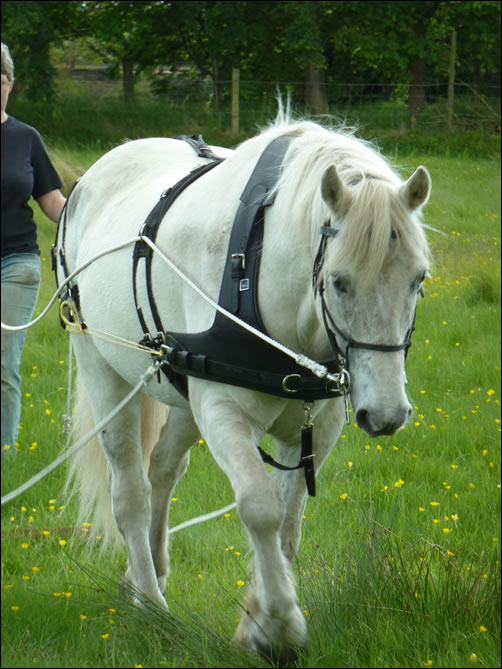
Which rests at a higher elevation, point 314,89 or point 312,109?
point 314,89

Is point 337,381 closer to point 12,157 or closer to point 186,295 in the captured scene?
point 186,295

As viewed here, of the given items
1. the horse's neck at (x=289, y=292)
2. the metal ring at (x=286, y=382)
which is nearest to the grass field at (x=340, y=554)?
the metal ring at (x=286, y=382)

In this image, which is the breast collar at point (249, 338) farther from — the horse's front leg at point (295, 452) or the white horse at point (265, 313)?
the horse's front leg at point (295, 452)

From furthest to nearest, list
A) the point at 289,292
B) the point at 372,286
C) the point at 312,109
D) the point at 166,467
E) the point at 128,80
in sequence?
the point at 128,80
the point at 312,109
the point at 166,467
the point at 289,292
the point at 372,286

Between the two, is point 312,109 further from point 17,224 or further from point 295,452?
point 295,452

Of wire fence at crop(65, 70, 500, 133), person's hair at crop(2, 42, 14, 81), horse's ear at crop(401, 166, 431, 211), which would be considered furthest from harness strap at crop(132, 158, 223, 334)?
wire fence at crop(65, 70, 500, 133)

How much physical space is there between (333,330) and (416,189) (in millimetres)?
499

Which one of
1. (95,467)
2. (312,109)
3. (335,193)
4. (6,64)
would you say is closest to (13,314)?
(95,467)

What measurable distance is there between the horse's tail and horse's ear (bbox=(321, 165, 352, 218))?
2.07 meters

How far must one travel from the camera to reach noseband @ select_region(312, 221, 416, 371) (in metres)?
2.42

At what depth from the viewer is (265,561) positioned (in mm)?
A: 2633

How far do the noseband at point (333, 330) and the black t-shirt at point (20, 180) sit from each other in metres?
2.87

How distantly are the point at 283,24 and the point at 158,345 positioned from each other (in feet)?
81.3

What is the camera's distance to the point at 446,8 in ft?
88.4
